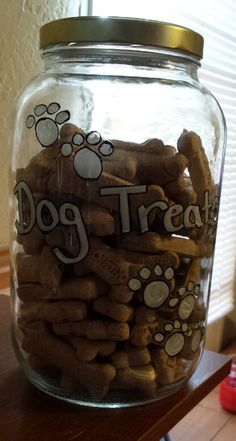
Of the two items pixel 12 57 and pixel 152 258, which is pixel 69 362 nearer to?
pixel 152 258

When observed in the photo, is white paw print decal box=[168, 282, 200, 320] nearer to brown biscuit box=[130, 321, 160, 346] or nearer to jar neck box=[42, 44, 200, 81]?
brown biscuit box=[130, 321, 160, 346]

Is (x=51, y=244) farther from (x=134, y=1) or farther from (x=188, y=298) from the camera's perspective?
(x=134, y=1)

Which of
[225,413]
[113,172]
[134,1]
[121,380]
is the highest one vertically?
[134,1]

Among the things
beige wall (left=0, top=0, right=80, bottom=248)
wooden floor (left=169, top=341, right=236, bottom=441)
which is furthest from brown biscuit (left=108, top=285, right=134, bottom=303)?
wooden floor (left=169, top=341, right=236, bottom=441)

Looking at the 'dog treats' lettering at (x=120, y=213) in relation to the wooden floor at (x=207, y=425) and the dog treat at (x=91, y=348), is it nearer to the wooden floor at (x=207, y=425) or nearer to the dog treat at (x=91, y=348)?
the dog treat at (x=91, y=348)

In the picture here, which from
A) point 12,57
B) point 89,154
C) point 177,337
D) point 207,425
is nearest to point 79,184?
point 89,154

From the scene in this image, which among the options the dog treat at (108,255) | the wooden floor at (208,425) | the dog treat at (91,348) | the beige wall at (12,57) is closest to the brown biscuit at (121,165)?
the dog treat at (108,255)

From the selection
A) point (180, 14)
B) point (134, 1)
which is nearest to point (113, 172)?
point (134, 1)
